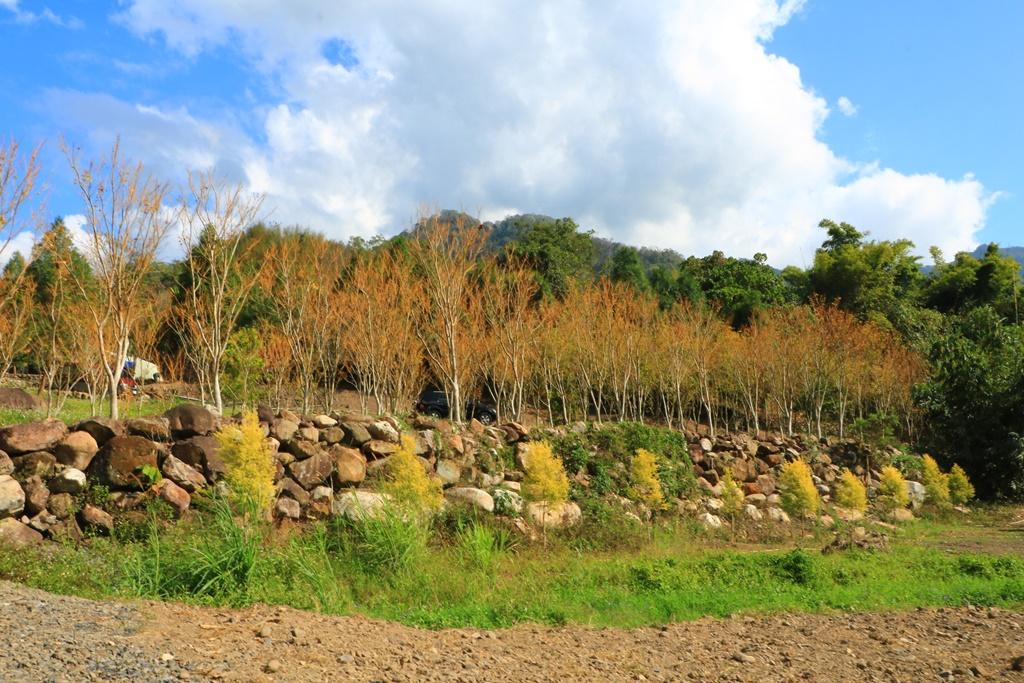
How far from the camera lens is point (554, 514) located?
1070 centimetres

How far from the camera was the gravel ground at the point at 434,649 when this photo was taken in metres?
4.30

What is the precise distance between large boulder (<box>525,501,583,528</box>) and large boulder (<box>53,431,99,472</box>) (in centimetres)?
548

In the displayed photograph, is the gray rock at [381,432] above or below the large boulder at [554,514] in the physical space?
above

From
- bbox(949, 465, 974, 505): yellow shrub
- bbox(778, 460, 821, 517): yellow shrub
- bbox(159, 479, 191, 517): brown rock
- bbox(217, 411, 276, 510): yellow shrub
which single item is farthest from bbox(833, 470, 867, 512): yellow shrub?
bbox(159, 479, 191, 517): brown rock

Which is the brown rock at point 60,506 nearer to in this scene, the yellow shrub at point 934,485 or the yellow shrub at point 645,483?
the yellow shrub at point 645,483

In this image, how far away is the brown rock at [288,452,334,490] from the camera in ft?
31.2

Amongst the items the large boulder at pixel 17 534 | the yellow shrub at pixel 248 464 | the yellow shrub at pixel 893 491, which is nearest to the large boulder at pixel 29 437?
the large boulder at pixel 17 534

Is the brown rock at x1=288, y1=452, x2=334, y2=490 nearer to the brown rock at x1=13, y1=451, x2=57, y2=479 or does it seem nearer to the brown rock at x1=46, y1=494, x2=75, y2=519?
the brown rock at x1=46, y1=494, x2=75, y2=519

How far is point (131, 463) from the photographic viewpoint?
8.24 metres

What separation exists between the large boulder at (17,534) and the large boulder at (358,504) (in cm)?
313

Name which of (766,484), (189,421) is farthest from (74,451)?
(766,484)

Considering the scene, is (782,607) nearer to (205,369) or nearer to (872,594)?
(872,594)

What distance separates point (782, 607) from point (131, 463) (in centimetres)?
714

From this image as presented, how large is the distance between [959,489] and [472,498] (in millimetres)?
12590
